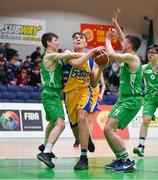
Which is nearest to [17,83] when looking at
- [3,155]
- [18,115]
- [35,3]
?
[18,115]

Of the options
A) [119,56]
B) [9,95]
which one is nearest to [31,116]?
[9,95]

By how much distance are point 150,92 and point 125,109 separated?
101 inches

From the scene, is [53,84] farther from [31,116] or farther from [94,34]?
[94,34]

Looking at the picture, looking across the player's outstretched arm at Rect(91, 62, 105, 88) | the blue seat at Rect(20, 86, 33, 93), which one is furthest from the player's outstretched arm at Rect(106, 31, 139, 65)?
the blue seat at Rect(20, 86, 33, 93)

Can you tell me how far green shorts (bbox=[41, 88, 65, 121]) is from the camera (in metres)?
6.85

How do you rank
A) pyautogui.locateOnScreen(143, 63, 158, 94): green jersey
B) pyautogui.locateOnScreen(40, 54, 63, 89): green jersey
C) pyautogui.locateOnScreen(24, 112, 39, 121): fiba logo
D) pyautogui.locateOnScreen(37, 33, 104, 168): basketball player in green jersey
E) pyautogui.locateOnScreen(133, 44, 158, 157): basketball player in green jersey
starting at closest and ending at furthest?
pyautogui.locateOnScreen(37, 33, 104, 168): basketball player in green jersey
pyautogui.locateOnScreen(40, 54, 63, 89): green jersey
pyautogui.locateOnScreen(133, 44, 158, 157): basketball player in green jersey
pyautogui.locateOnScreen(143, 63, 158, 94): green jersey
pyautogui.locateOnScreen(24, 112, 39, 121): fiba logo

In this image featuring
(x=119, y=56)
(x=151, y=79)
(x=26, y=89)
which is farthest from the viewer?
(x=26, y=89)

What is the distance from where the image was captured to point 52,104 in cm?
691

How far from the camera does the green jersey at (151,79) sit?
30.1ft

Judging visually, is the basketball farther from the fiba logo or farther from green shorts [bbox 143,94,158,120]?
the fiba logo

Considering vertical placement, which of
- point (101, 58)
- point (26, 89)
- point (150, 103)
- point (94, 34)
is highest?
point (94, 34)

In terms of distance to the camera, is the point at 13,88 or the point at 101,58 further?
the point at 13,88

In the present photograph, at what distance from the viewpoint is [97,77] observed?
22.6 ft

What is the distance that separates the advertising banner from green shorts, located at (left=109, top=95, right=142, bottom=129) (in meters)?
13.8
